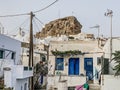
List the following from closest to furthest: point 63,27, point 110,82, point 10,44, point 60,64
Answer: point 10,44
point 110,82
point 60,64
point 63,27

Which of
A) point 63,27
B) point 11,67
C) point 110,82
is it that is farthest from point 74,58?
point 63,27

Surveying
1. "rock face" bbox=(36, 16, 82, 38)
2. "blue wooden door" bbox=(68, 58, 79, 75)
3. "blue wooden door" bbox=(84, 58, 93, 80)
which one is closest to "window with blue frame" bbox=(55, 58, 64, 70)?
"blue wooden door" bbox=(68, 58, 79, 75)

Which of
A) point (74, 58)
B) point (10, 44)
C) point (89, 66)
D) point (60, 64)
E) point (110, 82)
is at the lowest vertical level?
point (110, 82)

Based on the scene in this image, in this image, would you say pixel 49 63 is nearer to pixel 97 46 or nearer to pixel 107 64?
pixel 97 46

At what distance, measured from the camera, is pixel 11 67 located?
61.2 feet

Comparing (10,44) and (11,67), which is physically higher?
(10,44)

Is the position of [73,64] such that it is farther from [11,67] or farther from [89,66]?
[11,67]

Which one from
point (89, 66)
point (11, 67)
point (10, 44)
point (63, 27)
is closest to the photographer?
point (11, 67)

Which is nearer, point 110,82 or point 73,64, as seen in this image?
point 110,82

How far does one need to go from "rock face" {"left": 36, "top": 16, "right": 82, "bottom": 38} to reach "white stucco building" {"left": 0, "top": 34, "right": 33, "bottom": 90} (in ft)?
114

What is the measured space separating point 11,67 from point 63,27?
145 feet

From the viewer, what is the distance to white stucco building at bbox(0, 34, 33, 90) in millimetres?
18234

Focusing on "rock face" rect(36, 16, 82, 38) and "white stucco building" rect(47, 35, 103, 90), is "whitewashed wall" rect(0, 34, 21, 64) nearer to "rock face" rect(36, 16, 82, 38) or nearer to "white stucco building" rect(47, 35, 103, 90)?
"white stucco building" rect(47, 35, 103, 90)

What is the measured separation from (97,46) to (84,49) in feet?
4.58
